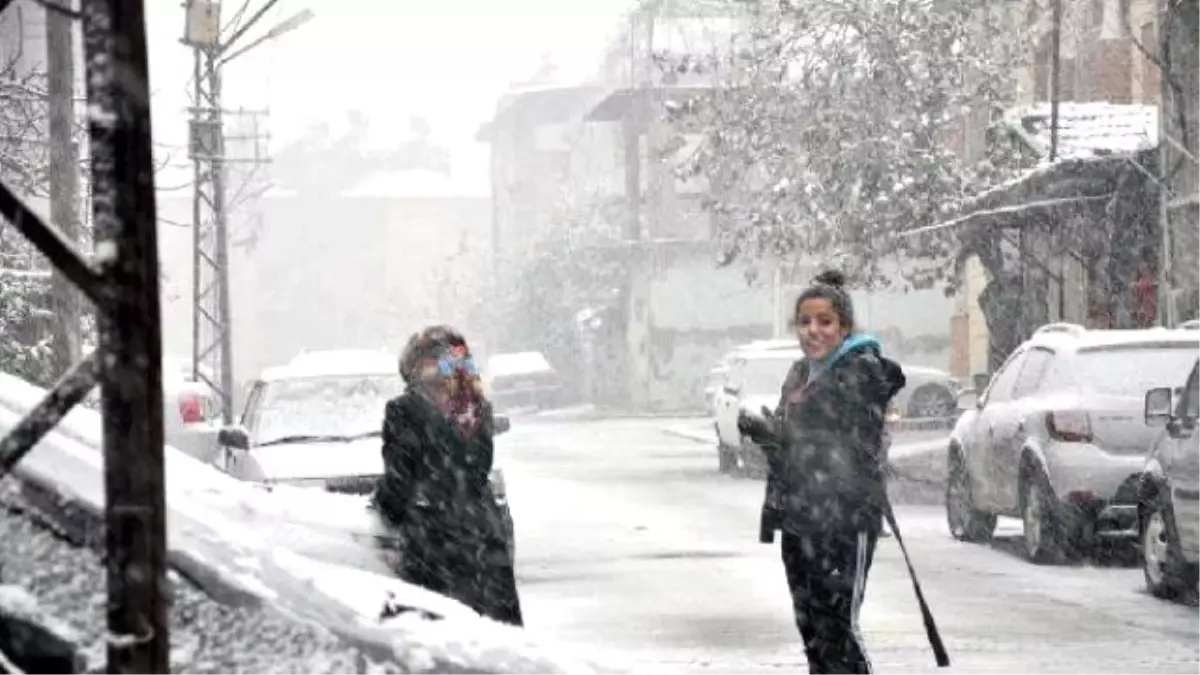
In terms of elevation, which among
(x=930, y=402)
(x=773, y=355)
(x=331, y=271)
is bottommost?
(x=930, y=402)

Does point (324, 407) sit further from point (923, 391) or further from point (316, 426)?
point (923, 391)

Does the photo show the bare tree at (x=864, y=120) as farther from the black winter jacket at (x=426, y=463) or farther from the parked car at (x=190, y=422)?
the black winter jacket at (x=426, y=463)

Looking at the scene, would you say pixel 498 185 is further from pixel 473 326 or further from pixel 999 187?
pixel 999 187

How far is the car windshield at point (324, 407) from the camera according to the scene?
16.5m

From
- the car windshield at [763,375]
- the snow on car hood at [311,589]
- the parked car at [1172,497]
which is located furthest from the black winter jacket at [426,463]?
the car windshield at [763,375]

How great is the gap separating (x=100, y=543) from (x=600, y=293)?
62.1 metres

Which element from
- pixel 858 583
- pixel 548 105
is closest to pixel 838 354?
pixel 858 583

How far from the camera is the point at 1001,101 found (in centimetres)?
3384

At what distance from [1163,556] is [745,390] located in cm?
1619

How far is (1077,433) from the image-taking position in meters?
15.7

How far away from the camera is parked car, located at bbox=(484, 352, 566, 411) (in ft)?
204

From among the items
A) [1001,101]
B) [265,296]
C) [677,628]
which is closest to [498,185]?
[265,296]

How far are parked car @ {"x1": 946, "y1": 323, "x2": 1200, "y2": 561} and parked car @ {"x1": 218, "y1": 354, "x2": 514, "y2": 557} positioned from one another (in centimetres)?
443

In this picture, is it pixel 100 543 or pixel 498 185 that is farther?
pixel 498 185
